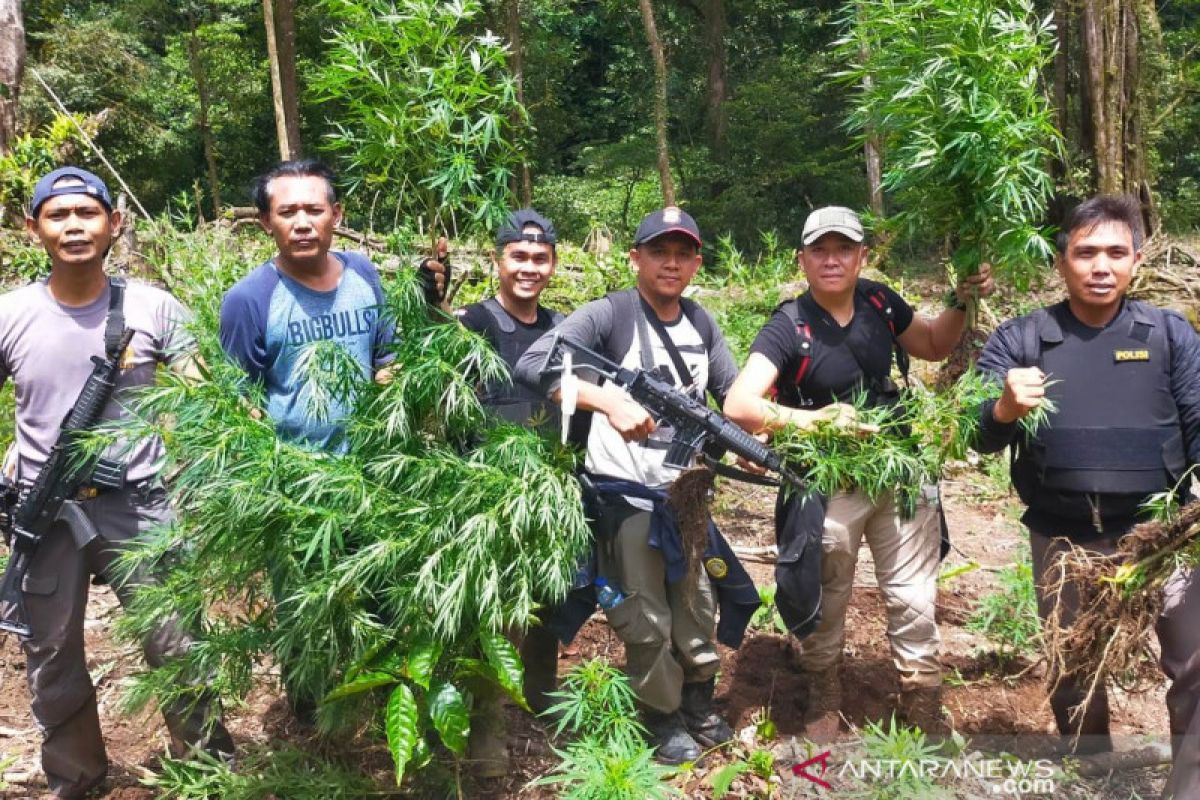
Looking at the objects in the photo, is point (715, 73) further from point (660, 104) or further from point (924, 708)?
point (924, 708)

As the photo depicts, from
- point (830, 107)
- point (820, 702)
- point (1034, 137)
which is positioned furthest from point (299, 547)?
point (830, 107)

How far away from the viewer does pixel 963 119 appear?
10.6 feet

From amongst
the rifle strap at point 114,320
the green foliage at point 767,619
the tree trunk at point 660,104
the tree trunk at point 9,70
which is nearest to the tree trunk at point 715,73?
the tree trunk at point 660,104

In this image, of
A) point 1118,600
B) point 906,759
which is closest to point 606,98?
point 906,759

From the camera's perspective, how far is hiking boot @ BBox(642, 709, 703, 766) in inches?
144

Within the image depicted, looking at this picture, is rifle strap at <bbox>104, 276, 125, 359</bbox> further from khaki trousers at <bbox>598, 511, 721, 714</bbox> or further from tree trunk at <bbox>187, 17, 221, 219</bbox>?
tree trunk at <bbox>187, 17, 221, 219</bbox>

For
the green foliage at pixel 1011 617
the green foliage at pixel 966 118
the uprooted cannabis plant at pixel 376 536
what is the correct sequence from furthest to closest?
the green foliage at pixel 1011 617
the green foliage at pixel 966 118
the uprooted cannabis plant at pixel 376 536

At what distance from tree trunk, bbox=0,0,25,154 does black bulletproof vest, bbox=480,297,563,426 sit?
600cm

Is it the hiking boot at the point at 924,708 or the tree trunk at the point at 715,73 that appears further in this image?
the tree trunk at the point at 715,73

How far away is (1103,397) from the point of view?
3314mm

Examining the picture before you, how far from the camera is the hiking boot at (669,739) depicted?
12.0 ft

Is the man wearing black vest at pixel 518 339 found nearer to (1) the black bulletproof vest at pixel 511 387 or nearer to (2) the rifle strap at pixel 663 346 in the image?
(1) the black bulletproof vest at pixel 511 387

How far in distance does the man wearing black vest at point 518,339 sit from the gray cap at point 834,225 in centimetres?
102

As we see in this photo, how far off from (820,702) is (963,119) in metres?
2.35
